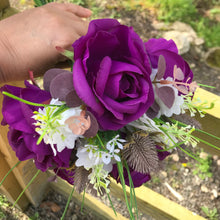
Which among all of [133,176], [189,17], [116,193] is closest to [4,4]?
[133,176]

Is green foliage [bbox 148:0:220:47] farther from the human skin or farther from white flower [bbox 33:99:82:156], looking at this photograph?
white flower [bbox 33:99:82:156]

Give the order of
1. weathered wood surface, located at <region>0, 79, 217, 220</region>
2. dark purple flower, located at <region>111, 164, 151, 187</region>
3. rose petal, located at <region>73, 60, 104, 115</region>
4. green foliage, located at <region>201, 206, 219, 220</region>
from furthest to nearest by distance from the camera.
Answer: green foliage, located at <region>201, 206, 219, 220</region>
weathered wood surface, located at <region>0, 79, 217, 220</region>
dark purple flower, located at <region>111, 164, 151, 187</region>
rose petal, located at <region>73, 60, 104, 115</region>

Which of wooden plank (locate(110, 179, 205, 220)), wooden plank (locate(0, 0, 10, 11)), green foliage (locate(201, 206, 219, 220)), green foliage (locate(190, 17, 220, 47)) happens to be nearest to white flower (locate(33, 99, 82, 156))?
wooden plank (locate(0, 0, 10, 11))

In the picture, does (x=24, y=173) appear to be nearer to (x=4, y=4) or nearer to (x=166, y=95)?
(x=4, y=4)

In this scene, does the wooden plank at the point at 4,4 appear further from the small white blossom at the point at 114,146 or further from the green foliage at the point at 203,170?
the green foliage at the point at 203,170

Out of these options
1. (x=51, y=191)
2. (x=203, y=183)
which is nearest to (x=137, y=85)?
(x=51, y=191)

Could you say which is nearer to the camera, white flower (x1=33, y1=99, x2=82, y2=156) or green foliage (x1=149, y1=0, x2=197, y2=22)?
white flower (x1=33, y1=99, x2=82, y2=156)

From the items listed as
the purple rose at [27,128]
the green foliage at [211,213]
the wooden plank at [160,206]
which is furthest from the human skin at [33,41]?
the green foliage at [211,213]
